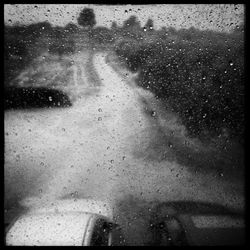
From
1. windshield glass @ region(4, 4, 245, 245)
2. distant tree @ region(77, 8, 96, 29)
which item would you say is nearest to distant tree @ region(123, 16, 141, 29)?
windshield glass @ region(4, 4, 245, 245)

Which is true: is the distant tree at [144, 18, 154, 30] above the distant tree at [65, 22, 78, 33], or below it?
above

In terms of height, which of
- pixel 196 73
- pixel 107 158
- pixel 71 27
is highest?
pixel 71 27

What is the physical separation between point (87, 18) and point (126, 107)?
21.4 inches

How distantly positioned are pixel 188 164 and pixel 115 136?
0.48 meters

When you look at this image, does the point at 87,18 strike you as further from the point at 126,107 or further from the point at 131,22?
the point at 126,107

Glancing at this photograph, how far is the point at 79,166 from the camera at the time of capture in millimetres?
1333

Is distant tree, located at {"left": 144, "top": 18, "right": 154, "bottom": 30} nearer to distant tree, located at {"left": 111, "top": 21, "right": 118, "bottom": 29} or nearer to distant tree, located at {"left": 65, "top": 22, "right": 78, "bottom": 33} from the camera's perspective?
distant tree, located at {"left": 111, "top": 21, "right": 118, "bottom": 29}

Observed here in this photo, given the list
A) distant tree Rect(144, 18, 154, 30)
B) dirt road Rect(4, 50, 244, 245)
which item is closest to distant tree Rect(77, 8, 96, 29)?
dirt road Rect(4, 50, 244, 245)

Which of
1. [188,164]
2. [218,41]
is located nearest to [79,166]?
[188,164]

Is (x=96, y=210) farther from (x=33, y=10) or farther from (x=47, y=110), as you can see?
(x=33, y=10)

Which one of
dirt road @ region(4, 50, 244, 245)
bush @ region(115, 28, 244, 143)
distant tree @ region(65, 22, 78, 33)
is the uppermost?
distant tree @ region(65, 22, 78, 33)

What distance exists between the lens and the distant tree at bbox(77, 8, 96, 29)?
1.20 m

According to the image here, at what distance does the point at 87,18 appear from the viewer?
1.22m

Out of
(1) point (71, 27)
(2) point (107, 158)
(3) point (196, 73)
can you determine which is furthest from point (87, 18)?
(2) point (107, 158)
